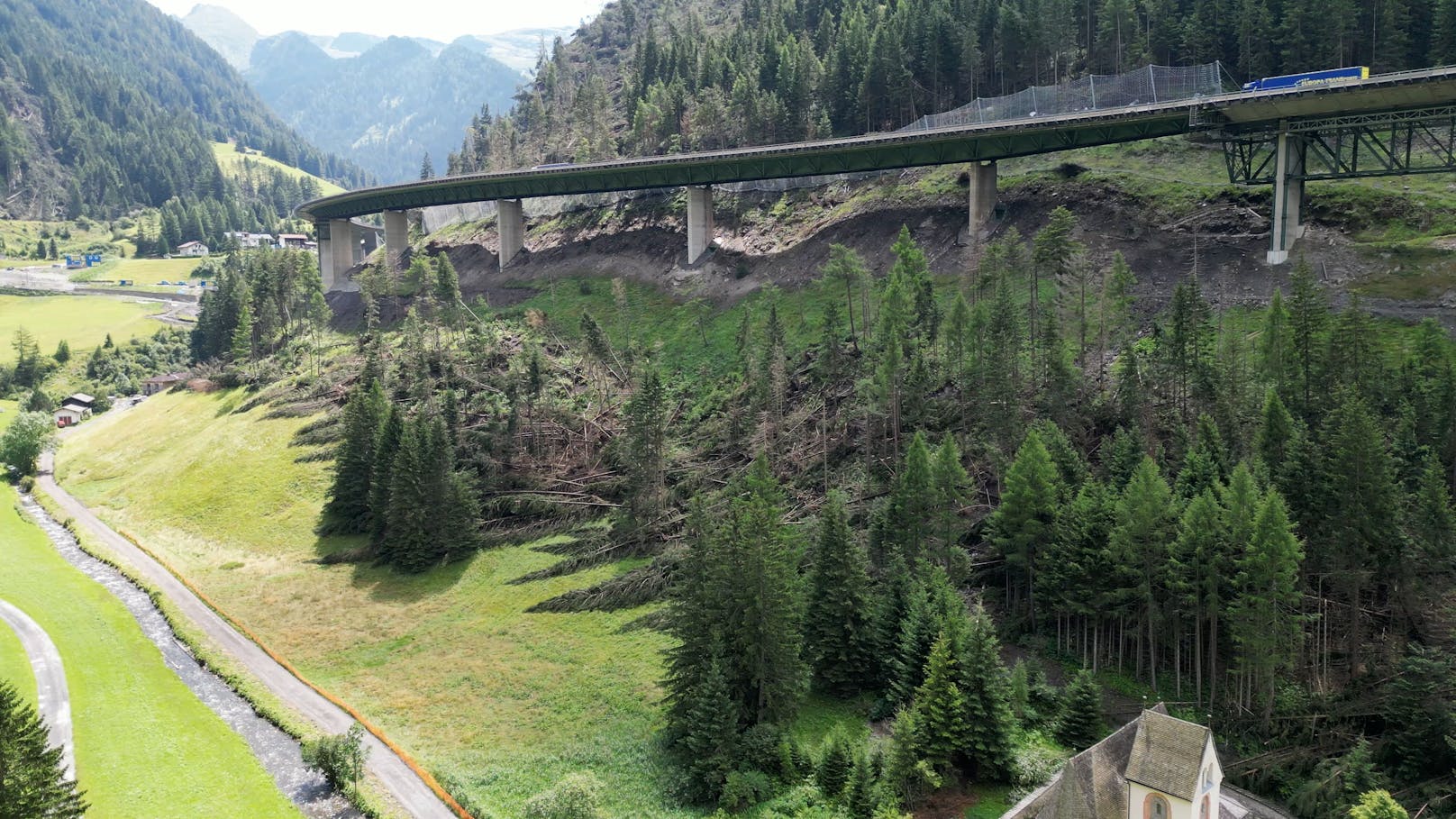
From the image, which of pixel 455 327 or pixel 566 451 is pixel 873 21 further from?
pixel 566 451

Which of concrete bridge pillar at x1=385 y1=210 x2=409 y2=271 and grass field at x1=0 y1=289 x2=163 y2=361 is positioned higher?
concrete bridge pillar at x1=385 y1=210 x2=409 y2=271

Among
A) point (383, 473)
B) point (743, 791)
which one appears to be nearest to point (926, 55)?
point (383, 473)

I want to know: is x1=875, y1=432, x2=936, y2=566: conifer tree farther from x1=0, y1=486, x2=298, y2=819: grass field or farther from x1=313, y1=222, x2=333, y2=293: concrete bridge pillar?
x1=313, y1=222, x2=333, y2=293: concrete bridge pillar

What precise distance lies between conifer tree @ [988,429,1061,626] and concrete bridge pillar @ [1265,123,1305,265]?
118ft

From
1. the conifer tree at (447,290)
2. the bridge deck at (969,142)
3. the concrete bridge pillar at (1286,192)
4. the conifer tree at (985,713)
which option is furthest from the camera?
the conifer tree at (447,290)

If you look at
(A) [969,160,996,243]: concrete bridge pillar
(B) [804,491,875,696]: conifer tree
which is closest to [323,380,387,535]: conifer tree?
(B) [804,491,875,696]: conifer tree

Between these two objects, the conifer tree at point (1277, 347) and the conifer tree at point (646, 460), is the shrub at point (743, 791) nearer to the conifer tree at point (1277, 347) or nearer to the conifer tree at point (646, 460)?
the conifer tree at point (646, 460)

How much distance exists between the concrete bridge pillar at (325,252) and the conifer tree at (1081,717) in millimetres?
148193

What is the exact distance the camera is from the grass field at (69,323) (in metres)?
176

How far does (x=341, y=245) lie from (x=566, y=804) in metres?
146

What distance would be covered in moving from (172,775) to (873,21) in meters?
130

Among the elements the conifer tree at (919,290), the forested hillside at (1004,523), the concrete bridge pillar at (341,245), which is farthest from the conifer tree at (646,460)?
the concrete bridge pillar at (341,245)

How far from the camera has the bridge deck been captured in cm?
7056

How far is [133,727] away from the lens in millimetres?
53844
